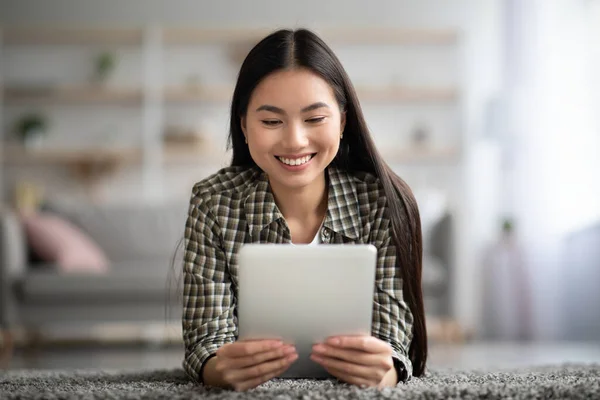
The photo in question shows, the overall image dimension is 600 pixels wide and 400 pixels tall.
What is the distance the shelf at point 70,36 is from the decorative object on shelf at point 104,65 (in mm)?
107

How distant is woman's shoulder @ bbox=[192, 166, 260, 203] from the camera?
1.68 metres

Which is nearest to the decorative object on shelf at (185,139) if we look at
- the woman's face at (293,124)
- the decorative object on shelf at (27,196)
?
the decorative object on shelf at (27,196)

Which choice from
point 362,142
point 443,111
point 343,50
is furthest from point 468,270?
point 362,142

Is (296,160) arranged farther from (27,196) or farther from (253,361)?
(27,196)

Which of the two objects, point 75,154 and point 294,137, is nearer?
point 294,137

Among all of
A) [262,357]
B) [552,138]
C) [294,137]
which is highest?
[552,138]

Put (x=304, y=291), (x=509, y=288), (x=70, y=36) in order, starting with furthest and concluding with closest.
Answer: (x=70, y=36), (x=509, y=288), (x=304, y=291)

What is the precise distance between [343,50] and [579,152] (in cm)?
224

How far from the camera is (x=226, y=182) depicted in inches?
67.4

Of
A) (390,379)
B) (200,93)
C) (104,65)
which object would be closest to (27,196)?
(104,65)

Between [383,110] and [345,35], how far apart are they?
25.5 inches

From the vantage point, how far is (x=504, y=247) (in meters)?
5.32

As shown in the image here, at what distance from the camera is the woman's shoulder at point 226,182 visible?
1.68 meters

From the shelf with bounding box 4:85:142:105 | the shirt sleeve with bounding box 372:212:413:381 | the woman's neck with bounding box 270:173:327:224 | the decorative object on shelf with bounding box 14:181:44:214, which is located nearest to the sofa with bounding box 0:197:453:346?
the decorative object on shelf with bounding box 14:181:44:214
